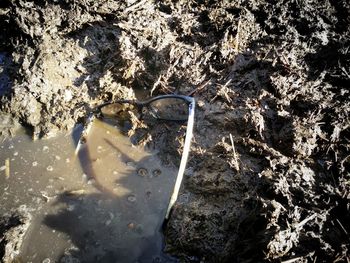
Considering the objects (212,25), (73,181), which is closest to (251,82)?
(212,25)

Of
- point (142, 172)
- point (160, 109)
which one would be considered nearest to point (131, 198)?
point (142, 172)

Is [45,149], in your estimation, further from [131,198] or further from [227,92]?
[227,92]

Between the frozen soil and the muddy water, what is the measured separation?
0.17 m

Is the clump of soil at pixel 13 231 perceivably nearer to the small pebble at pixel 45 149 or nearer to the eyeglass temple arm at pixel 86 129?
the small pebble at pixel 45 149

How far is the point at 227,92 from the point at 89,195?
1.56 meters

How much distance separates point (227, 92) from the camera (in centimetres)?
279

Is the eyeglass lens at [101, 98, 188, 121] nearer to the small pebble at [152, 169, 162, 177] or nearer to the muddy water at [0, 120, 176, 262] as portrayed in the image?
the muddy water at [0, 120, 176, 262]

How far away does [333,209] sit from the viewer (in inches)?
76.3

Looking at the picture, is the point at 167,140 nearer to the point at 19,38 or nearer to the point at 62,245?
the point at 62,245

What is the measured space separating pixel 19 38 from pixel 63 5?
603 mm

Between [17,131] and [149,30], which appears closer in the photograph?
[17,131]

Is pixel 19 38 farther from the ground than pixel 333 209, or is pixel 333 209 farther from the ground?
pixel 19 38

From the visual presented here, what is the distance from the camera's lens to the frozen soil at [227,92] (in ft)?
6.61

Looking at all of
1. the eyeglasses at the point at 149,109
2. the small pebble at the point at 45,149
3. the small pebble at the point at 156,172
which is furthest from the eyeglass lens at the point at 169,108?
the small pebble at the point at 45,149
